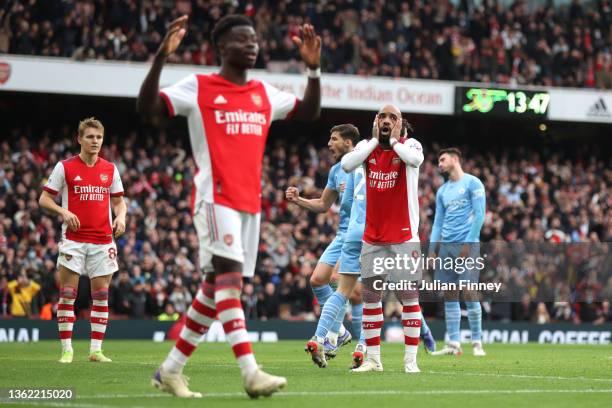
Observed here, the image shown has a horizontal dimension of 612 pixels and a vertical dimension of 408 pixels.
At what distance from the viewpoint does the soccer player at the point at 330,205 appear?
39.6 ft

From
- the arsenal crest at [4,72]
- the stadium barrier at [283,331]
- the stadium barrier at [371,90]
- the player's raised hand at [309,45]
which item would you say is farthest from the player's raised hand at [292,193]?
the arsenal crest at [4,72]

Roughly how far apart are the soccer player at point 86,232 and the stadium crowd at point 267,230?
9587mm

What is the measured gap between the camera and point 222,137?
26.1ft

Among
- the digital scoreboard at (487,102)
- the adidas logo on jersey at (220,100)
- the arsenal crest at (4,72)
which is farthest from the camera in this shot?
the digital scoreboard at (487,102)

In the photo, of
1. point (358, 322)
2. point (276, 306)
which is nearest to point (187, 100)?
point (358, 322)

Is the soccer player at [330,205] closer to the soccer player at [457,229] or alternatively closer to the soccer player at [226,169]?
the soccer player at [457,229]

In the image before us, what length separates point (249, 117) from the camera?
8070 millimetres

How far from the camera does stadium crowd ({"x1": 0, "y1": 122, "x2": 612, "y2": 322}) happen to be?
2316 centimetres

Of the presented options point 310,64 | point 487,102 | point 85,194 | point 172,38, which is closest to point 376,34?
point 487,102

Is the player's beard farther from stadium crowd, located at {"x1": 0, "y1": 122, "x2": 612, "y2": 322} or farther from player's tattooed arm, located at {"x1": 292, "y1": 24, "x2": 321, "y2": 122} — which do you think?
stadium crowd, located at {"x1": 0, "y1": 122, "x2": 612, "y2": 322}

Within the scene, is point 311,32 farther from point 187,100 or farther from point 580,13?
point 580,13

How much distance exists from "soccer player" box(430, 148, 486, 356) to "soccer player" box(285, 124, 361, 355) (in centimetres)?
247

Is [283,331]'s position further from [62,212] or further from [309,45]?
[309,45]

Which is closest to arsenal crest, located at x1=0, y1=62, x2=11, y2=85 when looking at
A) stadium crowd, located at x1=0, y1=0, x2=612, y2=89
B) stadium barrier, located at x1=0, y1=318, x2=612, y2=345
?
stadium crowd, located at x1=0, y1=0, x2=612, y2=89
